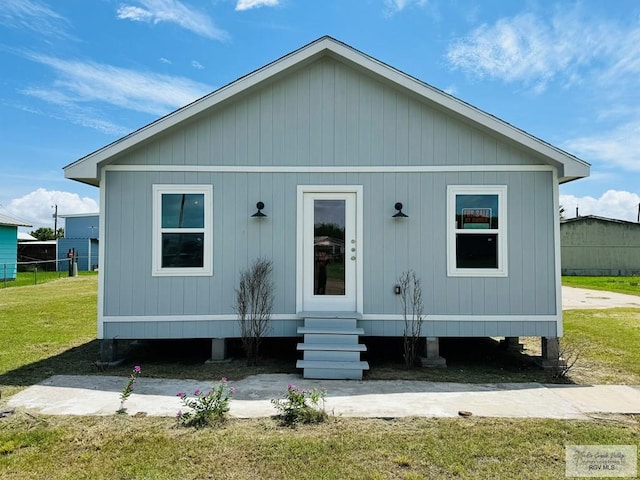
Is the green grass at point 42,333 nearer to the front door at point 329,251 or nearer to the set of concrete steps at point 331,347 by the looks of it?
the set of concrete steps at point 331,347

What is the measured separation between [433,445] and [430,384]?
185 cm

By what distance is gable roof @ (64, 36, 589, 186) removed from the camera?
5.83 m

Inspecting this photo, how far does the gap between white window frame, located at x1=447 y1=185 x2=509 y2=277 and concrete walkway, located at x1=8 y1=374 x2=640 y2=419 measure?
168cm

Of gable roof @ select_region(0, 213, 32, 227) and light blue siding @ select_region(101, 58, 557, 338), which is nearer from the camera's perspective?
light blue siding @ select_region(101, 58, 557, 338)

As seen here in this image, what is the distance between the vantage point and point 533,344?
788cm

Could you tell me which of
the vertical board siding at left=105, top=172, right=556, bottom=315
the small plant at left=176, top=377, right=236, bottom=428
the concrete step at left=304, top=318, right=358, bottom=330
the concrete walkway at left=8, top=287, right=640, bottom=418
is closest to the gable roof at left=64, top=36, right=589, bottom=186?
the vertical board siding at left=105, top=172, right=556, bottom=315

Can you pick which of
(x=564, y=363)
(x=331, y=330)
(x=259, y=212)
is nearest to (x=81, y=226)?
(x=259, y=212)

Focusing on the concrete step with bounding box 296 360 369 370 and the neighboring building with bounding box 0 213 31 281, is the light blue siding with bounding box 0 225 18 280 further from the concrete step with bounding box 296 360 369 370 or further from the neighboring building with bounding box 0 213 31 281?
the concrete step with bounding box 296 360 369 370

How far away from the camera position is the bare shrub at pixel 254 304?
6.03 m

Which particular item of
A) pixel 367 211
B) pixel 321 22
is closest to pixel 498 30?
pixel 321 22

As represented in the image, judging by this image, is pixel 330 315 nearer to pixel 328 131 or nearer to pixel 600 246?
pixel 328 131

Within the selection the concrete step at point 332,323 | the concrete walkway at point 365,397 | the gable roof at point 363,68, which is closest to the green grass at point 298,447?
the concrete walkway at point 365,397
